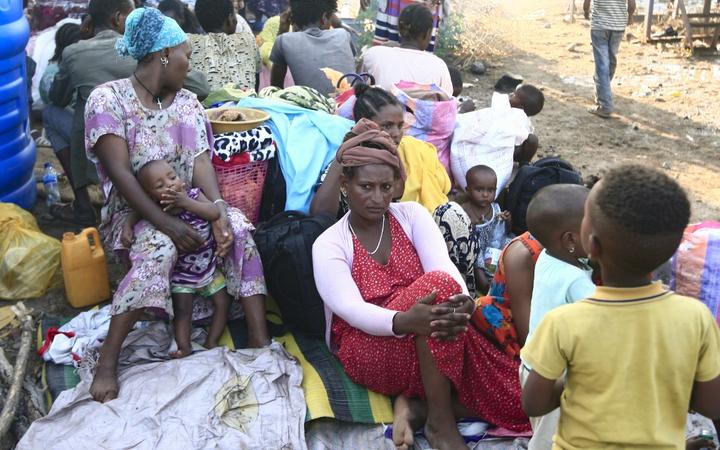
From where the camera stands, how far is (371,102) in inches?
161

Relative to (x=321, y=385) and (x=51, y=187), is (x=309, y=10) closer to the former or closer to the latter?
(x=51, y=187)

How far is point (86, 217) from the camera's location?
15.8 feet

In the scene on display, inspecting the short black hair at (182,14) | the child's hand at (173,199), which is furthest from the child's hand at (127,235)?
the short black hair at (182,14)

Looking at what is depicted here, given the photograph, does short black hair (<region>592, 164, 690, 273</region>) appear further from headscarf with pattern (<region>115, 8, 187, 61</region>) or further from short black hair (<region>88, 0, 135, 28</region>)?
short black hair (<region>88, 0, 135, 28</region>)

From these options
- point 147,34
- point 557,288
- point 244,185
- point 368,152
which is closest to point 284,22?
point 244,185

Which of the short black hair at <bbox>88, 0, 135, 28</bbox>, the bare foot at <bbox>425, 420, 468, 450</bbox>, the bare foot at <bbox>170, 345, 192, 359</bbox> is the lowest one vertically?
the bare foot at <bbox>425, 420, 468, 450</bbox>

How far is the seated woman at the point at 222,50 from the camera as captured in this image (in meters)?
5.04

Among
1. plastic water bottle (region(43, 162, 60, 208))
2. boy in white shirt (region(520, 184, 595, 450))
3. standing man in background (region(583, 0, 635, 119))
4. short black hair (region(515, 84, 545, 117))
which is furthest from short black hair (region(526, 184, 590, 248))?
standing man in background (region(583, 0, 635, 119))

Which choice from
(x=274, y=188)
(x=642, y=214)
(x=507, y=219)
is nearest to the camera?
(x=642, y=214)

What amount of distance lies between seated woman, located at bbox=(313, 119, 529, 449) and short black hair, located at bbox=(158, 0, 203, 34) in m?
2.80

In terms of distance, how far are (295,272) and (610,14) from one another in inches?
220

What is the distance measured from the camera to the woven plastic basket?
13.0ft

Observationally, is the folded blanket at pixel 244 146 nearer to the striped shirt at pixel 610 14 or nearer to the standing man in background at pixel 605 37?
the standing man in background at pixel 605 37

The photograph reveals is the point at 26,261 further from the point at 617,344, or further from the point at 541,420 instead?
the point at 617,344
